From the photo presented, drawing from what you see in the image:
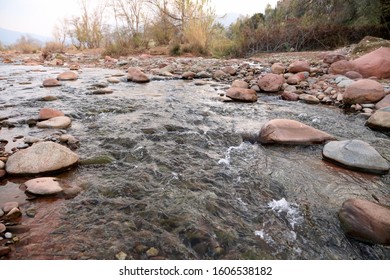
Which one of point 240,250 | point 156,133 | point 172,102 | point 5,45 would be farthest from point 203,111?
point 5,45

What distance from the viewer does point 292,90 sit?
510 cm

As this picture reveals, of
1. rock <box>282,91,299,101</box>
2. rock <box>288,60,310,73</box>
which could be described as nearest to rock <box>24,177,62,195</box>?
rock <box>282,91,299,101</box>

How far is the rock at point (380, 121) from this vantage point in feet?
10.7

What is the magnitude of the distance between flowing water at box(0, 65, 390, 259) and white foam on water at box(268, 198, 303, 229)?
11 millimetres

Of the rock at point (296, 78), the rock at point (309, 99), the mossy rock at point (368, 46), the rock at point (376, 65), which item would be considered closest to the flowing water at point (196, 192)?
the rock at point (309, 99)

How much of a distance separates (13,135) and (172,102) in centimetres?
233

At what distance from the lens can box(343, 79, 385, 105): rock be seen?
4086mm

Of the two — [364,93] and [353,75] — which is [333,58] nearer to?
[353,75]

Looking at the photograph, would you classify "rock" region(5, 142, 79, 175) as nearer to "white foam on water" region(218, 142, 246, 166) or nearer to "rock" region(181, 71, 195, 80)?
"white foam on water" region(218, 142, 246, 166)

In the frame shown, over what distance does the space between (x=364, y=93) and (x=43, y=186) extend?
4.44m

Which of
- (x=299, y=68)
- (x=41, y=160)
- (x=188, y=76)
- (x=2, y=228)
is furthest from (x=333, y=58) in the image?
(x=2, y=228)

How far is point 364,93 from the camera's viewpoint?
13.6 ft

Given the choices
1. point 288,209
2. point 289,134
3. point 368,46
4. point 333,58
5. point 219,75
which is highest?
point 368,46
